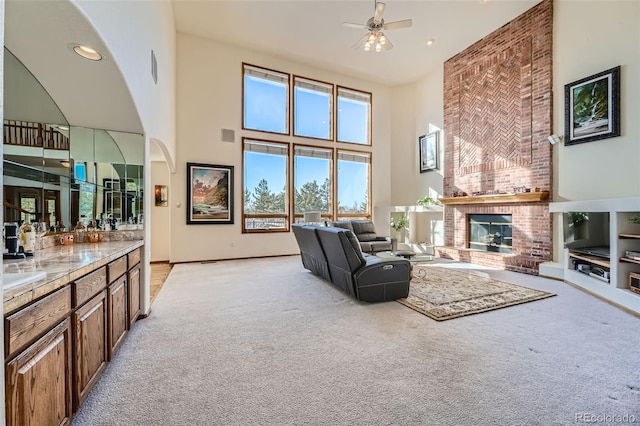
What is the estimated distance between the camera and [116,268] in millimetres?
2295

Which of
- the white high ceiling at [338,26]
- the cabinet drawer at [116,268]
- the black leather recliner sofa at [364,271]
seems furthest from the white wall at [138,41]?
the black leather recliner sofa at [364,271]

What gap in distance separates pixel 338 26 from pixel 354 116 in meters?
2.78

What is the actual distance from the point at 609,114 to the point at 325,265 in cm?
491

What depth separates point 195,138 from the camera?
259 inches

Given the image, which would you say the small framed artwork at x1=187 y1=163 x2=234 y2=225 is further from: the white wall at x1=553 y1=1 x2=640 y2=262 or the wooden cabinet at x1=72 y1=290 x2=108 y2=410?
the white wall at x1=553 y1=1 x2=640 y2=262

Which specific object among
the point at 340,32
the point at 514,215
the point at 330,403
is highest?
the point at 340,32

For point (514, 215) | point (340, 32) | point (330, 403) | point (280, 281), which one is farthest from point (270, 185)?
point (330, 403)

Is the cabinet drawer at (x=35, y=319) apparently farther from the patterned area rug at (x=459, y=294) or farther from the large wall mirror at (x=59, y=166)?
the patterned area rug at (x=459, y=294)

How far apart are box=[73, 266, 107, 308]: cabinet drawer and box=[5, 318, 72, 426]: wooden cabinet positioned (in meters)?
0.15

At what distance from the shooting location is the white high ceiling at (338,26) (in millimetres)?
5438

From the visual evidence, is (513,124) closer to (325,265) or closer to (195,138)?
(325,265)

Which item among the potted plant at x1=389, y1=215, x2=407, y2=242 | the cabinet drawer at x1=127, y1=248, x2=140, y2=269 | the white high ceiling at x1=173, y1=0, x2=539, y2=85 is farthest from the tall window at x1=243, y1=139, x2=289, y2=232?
the cabinet drawer at x1=127, y1=248, x2=140, y2=269

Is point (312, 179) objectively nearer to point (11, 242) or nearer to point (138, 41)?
point (138, 41)

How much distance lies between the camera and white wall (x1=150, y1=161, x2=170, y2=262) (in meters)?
6.62
